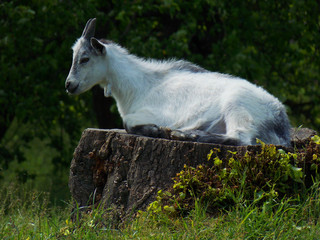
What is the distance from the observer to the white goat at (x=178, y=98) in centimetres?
440

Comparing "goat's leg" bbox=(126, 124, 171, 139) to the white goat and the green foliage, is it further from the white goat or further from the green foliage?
the green foliage

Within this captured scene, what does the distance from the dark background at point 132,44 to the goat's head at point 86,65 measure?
1.66 meters

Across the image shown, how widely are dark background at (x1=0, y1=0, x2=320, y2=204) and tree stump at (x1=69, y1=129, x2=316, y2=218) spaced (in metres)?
1.93

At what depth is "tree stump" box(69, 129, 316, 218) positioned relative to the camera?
3979mm

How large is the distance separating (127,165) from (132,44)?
3.20 meters

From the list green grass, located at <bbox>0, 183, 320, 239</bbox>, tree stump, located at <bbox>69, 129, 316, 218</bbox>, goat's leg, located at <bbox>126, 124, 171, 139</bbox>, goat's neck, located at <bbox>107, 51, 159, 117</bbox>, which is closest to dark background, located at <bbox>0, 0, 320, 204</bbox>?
goat's neck, located at <bbox>107, 51, 159, 117</bbox>

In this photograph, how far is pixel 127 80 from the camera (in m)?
5.26

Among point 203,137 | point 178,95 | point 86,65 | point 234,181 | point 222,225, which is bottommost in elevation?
point 222,225

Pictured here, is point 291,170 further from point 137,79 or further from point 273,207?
point 137,79

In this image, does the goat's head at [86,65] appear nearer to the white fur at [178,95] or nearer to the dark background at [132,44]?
the white fur at [178,95]

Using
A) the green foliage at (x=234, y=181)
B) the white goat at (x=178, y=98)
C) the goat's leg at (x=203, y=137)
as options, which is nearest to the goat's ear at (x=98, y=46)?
the white goat at (x=178, y=98)

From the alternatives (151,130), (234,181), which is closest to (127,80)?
(151,130)

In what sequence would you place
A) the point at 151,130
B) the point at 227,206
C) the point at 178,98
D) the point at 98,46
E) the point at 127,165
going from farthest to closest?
1. the point at 98,46
2. the point at 178,98
3. the point at 151,130
4. the point at 127,165
5. the point at 227,206

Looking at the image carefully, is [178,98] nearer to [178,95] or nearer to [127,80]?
[178,95]
